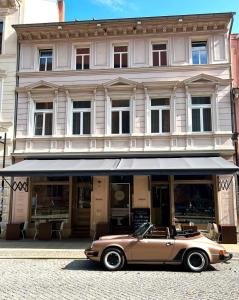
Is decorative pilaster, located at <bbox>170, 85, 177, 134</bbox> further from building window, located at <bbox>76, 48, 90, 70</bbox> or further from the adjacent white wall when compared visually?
the adjacent white wall

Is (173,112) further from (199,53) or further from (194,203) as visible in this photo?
(194,203)

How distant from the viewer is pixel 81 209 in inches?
632

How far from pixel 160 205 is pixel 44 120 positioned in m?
6.93

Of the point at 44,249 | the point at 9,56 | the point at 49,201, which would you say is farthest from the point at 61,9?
the point at 44,249

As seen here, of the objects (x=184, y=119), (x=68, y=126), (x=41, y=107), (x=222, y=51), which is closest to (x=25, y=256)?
(x=68, y=126)

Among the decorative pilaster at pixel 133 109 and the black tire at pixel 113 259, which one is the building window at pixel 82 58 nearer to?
the decorative pilaster at pixel 133 109

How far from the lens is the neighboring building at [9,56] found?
16.4 m

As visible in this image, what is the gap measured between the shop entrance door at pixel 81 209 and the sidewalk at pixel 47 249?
1148 mm

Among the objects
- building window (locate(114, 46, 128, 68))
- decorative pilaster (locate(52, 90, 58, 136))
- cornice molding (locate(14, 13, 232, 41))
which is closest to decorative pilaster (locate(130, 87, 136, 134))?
building window (locate(114, 46, 128, 68))

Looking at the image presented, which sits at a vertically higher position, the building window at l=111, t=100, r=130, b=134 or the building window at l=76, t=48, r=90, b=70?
the building window at l=76, t=48, r=90, b=70

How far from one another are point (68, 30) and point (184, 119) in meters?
7.14

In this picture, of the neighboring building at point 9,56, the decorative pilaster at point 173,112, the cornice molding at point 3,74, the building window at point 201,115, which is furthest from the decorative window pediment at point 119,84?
the cornice molding at point 3,74

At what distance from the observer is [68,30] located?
54.3ft

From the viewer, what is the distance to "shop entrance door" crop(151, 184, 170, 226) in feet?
51.1
